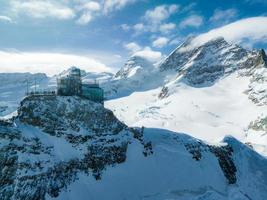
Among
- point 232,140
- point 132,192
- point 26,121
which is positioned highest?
point 26,121

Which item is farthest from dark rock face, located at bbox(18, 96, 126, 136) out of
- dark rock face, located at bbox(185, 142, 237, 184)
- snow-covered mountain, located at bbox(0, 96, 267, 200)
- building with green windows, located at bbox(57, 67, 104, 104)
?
dark rock face, located at bbox(185, 142, 237, 184)

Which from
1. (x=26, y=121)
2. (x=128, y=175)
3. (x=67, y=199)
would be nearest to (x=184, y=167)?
(x=128, y=175)

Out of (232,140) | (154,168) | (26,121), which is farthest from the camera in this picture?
(232,140)

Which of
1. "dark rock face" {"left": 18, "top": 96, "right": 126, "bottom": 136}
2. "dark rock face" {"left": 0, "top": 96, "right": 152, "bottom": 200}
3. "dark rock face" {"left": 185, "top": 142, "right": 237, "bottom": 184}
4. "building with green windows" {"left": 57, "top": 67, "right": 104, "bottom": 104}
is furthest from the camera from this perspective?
"dark rock face" {"left": 185, "top": 142, "right": 237, "bottom": 184}

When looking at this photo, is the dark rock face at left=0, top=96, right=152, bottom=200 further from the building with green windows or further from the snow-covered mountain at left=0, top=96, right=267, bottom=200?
the building with green windows

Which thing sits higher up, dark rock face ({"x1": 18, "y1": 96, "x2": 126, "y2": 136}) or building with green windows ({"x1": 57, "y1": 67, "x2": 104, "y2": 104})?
building with green windows ({"x1": 57, "y1": 67, "x2": 104, "y2": 104})

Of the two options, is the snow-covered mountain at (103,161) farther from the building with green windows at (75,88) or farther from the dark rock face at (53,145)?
the building with green windows at (75,88)

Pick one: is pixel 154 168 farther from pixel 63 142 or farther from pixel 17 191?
pixel 17 191

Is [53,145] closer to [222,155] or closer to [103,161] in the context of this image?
[103,161]

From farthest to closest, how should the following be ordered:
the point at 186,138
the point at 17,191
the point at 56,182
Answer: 1. the point at 186,138
2. the point at 56,182
3. the point at 17,191
